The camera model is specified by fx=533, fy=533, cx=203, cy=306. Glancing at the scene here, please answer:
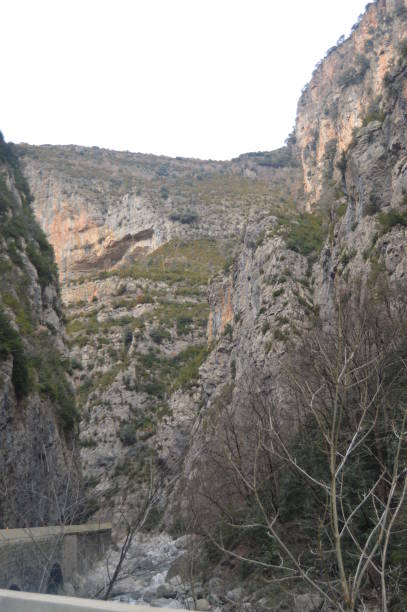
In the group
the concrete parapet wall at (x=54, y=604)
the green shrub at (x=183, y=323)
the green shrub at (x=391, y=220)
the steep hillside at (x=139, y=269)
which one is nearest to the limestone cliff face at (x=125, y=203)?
the steep hillside at (x=139, y=269)

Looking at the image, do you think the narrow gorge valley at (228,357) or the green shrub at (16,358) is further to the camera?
the green shrub at (16,358)

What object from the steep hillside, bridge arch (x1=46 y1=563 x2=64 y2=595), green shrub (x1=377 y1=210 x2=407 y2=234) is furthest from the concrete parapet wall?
the steep hillside

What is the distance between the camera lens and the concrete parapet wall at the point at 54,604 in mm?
A: 3143

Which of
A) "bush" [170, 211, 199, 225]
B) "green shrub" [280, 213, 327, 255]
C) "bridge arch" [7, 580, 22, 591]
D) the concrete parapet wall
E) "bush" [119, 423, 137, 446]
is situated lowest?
"bush" [119, 423, 137, 446]

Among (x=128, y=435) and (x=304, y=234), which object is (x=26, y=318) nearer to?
(x=304, y=234)

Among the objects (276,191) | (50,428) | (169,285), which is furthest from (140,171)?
(50,428)

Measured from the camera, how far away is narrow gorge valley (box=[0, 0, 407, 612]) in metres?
9.84

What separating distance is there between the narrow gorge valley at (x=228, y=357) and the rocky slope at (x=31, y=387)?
12cm

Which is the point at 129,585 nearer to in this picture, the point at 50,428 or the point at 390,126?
the point at 50,428

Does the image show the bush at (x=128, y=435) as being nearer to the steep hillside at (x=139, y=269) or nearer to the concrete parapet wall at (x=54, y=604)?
the steep hillside at (x=139, y=269)

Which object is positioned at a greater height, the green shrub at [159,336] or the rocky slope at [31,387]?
the rocky slope at [31,387]

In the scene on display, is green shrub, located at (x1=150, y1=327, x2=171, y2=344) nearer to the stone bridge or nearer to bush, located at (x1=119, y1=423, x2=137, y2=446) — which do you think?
bush, located at (x1=119, y1=423, x2=137, y2=446)

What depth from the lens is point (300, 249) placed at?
3619 centimetres

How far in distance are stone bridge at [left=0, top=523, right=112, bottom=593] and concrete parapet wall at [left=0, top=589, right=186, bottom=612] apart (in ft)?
19.1
